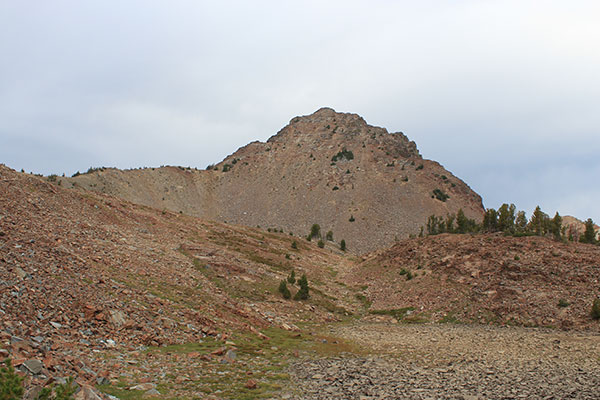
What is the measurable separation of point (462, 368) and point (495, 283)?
1711cm

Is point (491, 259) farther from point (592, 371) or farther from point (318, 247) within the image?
point (318, 247)

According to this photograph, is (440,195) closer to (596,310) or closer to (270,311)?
(596,310)

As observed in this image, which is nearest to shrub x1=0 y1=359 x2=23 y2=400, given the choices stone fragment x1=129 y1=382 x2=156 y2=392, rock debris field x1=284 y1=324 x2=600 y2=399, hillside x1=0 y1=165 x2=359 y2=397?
hillside x1=0 y1=165 x2=359 y2=397

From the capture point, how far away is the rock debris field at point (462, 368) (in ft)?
38.8

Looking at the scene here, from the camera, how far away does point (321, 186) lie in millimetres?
100375

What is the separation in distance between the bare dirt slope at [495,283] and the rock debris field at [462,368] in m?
3.67

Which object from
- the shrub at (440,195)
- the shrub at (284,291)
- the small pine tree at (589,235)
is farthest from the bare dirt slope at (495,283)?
the shrub at (440,195)

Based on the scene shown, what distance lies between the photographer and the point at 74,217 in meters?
27.8

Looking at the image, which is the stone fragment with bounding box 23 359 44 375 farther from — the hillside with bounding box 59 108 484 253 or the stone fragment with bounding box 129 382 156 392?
the hillside with bounding box 59 108 484 253

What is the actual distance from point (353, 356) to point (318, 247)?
145 feet

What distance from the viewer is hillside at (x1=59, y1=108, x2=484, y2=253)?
3327 inches

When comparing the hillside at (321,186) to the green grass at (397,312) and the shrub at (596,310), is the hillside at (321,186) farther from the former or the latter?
the shrub at (596,310)

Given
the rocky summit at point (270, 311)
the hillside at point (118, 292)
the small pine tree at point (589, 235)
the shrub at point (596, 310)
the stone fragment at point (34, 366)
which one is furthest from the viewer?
the small pine tree at point (589, 235)

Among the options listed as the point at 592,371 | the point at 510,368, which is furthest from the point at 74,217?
the point at 592,371
